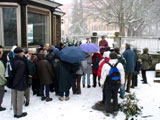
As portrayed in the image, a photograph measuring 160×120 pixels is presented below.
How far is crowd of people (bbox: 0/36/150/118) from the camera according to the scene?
552 centimetres

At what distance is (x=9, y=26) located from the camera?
30.1ft

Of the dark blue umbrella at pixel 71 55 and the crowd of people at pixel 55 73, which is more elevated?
the dark blue umbrella at pixel 71 55

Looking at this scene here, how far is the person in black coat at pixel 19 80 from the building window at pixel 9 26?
13.2ft

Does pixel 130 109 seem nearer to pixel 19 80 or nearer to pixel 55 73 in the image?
pixel 55 73

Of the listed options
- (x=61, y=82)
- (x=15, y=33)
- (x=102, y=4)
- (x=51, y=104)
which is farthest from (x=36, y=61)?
(x=102, y=4)

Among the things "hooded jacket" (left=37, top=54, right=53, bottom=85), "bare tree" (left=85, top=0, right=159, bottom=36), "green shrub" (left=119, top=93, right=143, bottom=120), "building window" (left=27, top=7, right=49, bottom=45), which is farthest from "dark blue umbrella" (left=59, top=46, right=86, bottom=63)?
"bare tree" (left=85, top=0, right=159, bottom=36)

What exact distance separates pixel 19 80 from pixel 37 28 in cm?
607

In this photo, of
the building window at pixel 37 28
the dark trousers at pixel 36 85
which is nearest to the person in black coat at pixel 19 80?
the dark trousers at pixel 36 85

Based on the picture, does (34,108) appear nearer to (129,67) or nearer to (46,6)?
(129,67)

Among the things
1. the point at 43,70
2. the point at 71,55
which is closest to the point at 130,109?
the point at 71,55

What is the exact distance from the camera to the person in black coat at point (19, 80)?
5.42m

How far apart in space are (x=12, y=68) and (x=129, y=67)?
4.36m

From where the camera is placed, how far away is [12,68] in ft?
17.8

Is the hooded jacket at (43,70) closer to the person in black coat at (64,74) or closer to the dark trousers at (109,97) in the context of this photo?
the person in black coat at (64,74)
